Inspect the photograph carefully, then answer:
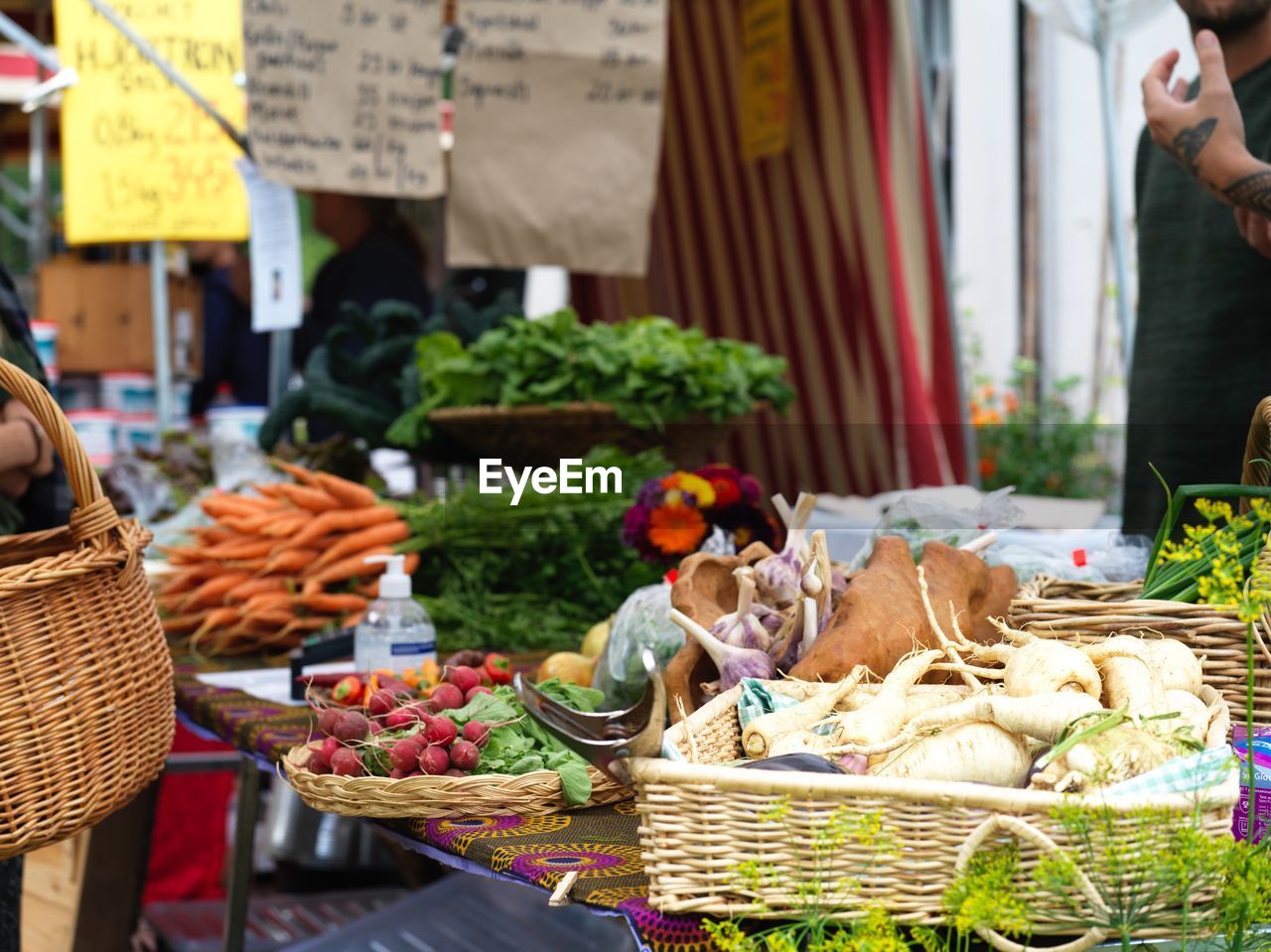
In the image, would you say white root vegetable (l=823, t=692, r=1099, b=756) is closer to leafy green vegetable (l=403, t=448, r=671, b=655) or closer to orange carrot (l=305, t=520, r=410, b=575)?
leafy green vegetable (l=403, t=448, r=671, b=655)

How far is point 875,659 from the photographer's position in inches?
61.4

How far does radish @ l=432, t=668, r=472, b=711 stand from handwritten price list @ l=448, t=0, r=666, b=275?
91.8 inches

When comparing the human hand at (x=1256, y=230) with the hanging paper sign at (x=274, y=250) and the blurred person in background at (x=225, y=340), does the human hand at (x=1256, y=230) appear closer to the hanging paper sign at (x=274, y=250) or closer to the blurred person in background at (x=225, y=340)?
the hanging paper sign at (x=274, y=250)

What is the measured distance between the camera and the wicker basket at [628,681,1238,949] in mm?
1137

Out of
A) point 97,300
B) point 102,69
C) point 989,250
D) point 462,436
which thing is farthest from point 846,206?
point 989,250

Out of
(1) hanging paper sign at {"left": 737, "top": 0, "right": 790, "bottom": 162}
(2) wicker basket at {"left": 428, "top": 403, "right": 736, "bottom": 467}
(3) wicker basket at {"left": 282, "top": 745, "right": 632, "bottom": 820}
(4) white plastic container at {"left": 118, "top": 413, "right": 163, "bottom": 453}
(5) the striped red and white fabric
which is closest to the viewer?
(3) wicker basket at {"left": 282, "top": 745, "right": 632, "bottom": 820}

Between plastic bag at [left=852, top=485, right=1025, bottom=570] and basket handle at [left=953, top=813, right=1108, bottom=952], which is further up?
plastic bag at [left=852, top=485, right=1025, bottom=570]

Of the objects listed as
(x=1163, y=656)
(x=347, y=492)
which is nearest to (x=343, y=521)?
(x=347, y=492)

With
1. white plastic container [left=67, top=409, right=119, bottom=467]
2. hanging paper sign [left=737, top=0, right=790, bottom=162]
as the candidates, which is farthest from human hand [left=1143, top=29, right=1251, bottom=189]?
white plastic container [left=67, top=409, right=119, bottom=467]

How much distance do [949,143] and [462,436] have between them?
5.98 m

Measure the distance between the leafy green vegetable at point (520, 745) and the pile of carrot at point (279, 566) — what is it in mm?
1167

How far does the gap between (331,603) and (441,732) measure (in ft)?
4.24

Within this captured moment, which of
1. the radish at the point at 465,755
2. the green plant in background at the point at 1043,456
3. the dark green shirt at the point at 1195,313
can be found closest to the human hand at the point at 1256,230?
the dark green shirt at the point at 1195,313

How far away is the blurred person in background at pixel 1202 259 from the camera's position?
2066 mm
